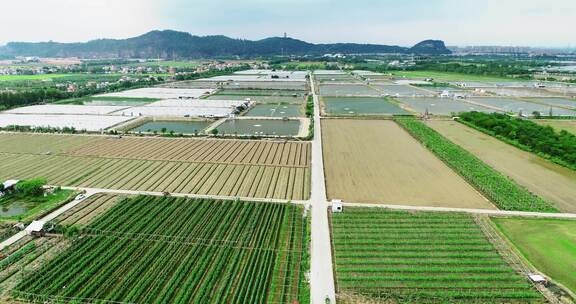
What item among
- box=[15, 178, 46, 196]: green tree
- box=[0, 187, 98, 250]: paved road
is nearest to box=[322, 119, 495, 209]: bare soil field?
box=[0, 187, 98, 250]: paved road

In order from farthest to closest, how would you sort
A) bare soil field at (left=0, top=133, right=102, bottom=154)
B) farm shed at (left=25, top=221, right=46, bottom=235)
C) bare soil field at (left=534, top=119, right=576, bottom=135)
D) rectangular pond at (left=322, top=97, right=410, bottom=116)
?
rectangular pond at (left=322, top=97, right=410, bottom=116)
bare soil field at (left=534, top=119, right=576, bottom=135)
bare soil field at (left=0, top=133, right=102, bottom=154)
farm shed at (left=25, top=221, right=46, bottom=235)

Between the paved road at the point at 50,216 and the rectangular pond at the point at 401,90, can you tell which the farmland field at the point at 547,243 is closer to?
the paved road at the point at 50,216

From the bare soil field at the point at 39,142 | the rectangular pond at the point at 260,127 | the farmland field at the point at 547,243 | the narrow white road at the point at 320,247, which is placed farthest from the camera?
the rectangular pond at the point at 260,127

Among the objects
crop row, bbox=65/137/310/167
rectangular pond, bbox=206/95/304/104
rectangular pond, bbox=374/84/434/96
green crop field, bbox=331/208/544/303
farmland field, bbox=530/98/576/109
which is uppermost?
rectangular pond, bbox=374/84/434/96

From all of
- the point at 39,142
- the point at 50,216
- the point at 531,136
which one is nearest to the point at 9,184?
the point at 50,216

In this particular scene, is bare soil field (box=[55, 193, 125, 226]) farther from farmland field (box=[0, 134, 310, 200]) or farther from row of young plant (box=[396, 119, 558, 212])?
row of young plant (box=[396, 119, 558, 212])

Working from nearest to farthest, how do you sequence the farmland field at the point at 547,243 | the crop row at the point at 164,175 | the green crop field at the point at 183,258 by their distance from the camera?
the green crop field at the point at 183,258
the farmland field at the point at 547,243
the crop row at the point at 164,175

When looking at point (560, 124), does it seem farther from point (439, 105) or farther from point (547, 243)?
point (547, 243)

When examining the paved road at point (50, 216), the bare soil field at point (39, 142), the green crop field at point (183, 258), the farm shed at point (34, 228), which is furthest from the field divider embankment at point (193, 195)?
the bare soil field at point (39, 142)
